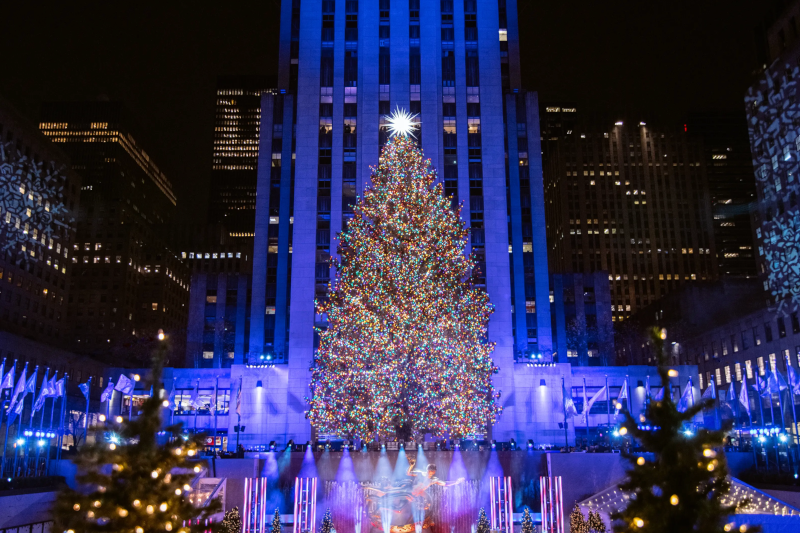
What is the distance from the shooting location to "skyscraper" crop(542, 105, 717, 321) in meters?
151

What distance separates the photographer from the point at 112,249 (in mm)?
152625

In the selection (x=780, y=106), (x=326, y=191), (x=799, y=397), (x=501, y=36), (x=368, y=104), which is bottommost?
(x=799, y=397)

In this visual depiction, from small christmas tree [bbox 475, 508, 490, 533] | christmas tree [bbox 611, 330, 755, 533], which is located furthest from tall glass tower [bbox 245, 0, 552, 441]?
christmas tree [bbox 611, 330, 755, 533]

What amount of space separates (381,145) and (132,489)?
165 feet

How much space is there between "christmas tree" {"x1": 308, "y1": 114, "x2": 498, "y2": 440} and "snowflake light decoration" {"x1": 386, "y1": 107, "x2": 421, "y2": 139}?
19933 millimetres

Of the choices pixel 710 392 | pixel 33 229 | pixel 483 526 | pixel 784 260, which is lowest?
pixel 483 526

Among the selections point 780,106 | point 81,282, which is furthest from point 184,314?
point 780,106

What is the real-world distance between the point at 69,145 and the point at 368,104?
147537mm

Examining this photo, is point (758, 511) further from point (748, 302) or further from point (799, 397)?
point (748, 302)

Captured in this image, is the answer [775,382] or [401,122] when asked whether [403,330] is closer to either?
[775,382]

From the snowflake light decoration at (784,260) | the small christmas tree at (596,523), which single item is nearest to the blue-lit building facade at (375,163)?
the snowflake light decoration at (784,260)

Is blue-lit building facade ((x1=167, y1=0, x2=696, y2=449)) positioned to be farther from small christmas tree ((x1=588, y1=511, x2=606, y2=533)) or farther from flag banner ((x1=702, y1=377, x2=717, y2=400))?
small christmas tree ((x1=588, y1=511, x2=606, y2=533))

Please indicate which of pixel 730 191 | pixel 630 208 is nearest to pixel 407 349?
pixel 630 208

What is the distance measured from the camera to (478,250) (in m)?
57.5
